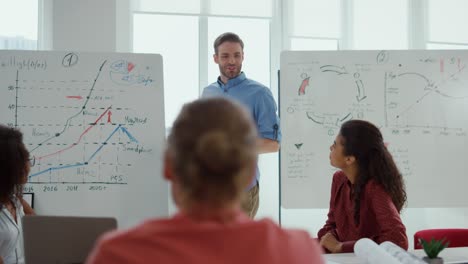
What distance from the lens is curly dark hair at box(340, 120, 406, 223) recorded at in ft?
8.16

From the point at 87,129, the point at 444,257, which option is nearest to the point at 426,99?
the point at 444,257

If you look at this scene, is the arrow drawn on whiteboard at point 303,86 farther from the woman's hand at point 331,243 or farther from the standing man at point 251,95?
the woman's hand at point 331,243

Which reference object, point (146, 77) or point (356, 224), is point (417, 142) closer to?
point (356, 224)

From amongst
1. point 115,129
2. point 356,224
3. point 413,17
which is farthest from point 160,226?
point 413,17

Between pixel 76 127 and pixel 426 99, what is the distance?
244 centimetres

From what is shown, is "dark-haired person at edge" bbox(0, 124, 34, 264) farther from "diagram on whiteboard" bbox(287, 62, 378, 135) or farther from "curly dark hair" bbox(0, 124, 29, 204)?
"diagram on whiteboard" bbox(287, 62, 378, 135)

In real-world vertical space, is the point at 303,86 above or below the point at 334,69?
below

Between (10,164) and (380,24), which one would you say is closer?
(10,164)

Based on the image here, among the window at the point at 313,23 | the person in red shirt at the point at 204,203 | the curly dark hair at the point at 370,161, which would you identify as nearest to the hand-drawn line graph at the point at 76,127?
the curly dark hair at the point at 370,161

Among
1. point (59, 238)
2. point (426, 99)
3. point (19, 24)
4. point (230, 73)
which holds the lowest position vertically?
point (59, 238)

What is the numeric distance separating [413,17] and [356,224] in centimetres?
269

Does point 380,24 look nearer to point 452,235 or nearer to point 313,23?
point 313,23

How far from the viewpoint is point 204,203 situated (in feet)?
2.98

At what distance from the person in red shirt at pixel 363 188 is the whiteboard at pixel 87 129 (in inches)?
43.2
